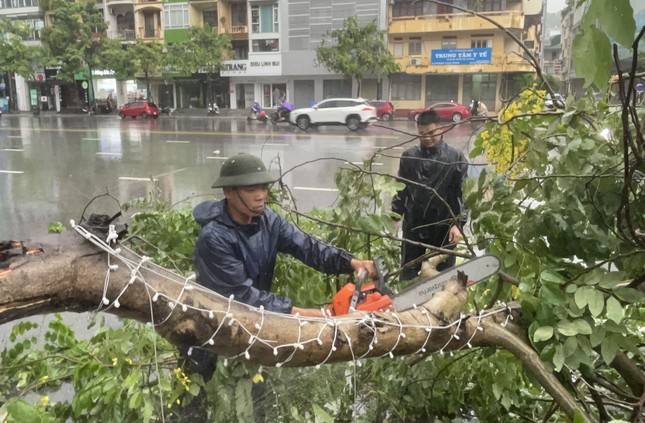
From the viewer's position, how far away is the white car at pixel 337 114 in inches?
766

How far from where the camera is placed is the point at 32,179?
9.85 metres

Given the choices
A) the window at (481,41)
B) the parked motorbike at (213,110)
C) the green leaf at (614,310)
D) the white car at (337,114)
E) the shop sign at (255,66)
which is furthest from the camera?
the shop sign at (255,66)

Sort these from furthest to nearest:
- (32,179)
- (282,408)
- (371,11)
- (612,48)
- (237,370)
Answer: (371,11) → (32,179) → (282,408) → (237,370) → (612,48)

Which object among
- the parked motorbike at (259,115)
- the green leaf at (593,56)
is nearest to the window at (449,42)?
the parked motorbike at (259,115)

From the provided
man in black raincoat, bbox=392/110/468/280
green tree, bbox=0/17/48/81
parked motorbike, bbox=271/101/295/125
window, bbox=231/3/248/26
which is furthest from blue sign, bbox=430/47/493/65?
man in black raincoat, bbox=392/110/468/280

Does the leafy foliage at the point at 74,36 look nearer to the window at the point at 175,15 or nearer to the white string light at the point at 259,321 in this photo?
the window at the point at 175,15

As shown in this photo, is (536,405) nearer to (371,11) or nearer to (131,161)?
(131,161)

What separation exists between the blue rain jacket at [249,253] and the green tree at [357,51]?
77.3 ft

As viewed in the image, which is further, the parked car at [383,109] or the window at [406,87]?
the window at [406,87]

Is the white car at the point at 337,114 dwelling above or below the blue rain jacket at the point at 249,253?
above

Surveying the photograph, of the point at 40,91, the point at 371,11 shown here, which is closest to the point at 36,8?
the point at 40,91

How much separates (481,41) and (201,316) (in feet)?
84.4

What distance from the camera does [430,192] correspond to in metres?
3.59

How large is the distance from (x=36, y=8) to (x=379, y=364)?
30880 mm
